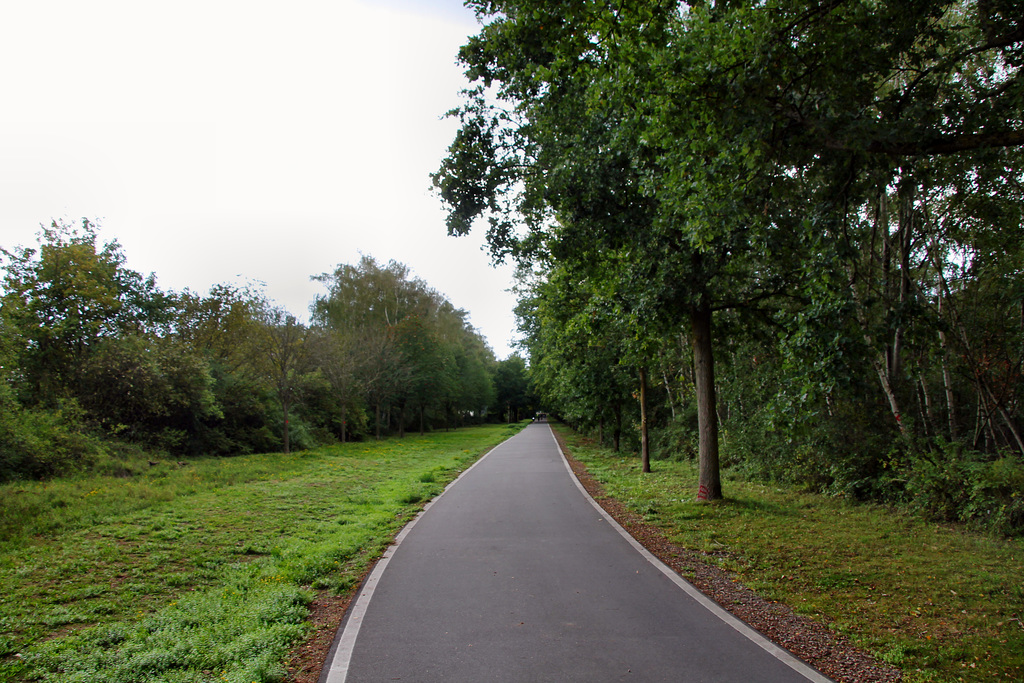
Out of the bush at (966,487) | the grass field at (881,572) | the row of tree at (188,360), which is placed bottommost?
the grass field at (881,572)

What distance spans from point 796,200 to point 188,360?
23066 millimetres

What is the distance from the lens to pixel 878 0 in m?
6.86

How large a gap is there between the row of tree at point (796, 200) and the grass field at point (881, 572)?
1016 mm

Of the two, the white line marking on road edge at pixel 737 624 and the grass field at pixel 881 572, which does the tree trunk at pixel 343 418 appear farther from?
the white line marking on road edge at pixel 737 624

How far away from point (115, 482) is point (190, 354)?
11.0m

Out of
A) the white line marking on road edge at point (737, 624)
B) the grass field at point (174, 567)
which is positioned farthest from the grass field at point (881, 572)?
the grass field at point (174, 567)

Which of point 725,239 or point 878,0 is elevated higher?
point 878,0

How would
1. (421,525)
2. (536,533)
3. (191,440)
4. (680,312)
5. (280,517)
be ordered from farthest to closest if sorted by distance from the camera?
1. (191,440)
2. (680,312)
3. (280,517)
4. (421,525)
5. (536,533)

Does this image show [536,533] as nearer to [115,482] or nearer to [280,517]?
[280,517]

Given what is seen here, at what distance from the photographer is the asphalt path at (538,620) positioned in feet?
13.8

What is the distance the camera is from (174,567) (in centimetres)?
749

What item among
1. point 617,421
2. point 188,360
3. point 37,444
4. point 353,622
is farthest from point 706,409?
point 188,360

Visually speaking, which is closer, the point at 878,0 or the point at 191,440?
the point at 878,0

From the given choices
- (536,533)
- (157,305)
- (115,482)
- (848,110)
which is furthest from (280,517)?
(157,305)
